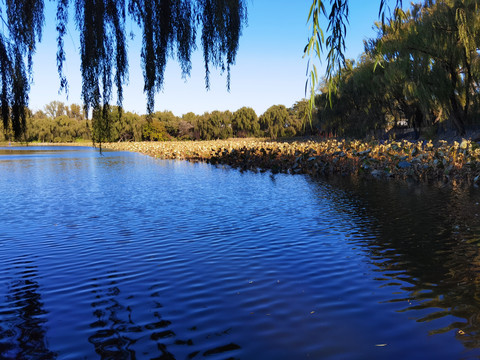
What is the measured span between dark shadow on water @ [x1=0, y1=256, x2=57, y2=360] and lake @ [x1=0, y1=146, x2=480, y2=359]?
2 cm

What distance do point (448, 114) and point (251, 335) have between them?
28375mm

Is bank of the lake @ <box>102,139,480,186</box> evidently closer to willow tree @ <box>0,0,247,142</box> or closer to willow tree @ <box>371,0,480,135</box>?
willow tree @ <box>371,0,480,135</box>

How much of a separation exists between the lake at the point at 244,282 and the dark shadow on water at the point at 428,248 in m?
0.03

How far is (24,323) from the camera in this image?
4691mm

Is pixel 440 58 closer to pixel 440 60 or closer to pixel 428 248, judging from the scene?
pixel 440 60

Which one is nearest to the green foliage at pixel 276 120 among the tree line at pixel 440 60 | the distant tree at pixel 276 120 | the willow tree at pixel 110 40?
the distant tree at pixel 276 120

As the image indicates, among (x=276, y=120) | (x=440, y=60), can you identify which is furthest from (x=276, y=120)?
(x=440, y=60)

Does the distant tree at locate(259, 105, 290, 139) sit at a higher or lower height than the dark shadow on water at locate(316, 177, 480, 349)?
higher

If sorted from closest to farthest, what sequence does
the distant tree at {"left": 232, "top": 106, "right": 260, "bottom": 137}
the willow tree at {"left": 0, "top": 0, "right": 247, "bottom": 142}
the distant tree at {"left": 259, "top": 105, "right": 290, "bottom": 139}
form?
the willow tree at {"left": 0, "top": 0, "right": 247, "bottom": 142} < the distant tree at {"left": 259, "top": 105, "right": 290, "bottom": 139} < the distant tree at {"left": 232, "top": 106, "right": 260, "bottom": 137}

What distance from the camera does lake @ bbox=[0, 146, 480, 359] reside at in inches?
161

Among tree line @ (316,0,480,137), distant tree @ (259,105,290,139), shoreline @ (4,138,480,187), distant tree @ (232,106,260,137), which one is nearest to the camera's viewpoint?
shoreline @ (4,138,480,187)

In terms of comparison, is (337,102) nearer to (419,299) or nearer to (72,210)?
(72,210)

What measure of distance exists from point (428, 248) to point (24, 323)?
6.37m

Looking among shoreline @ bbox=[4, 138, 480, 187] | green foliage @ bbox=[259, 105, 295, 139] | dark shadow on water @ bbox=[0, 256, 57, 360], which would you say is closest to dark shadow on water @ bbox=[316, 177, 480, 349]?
shoreline @ bbox=[4, 138, 480, 187]
